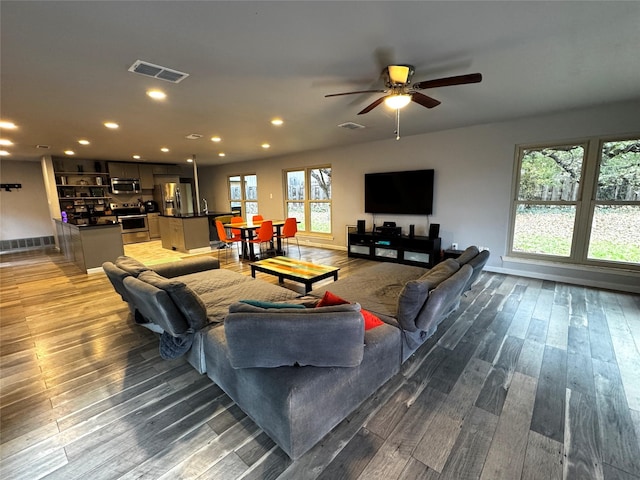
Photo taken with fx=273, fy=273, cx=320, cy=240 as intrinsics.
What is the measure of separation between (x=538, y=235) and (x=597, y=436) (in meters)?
3.67

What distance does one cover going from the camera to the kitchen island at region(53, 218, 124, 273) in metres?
5.03

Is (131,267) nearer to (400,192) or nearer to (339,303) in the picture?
(339,303)

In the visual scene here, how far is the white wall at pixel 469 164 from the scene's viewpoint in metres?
3.95

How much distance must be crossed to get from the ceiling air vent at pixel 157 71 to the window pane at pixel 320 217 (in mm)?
4893

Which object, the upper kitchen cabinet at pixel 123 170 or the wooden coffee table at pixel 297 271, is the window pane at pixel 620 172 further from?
the upper kitchen cabinet at pixel 123 170

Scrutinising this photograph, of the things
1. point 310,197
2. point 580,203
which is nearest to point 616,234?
point 580,203

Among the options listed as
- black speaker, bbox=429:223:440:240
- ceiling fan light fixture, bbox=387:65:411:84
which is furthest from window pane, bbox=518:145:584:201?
ceiling fan light fixture, bbox=387:65:411:84

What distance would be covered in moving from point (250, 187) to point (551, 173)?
7.83 m

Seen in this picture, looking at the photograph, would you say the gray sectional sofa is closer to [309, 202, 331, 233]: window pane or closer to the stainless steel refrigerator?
[309, 202, 331, 233]: window pane

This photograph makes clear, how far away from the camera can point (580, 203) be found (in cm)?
407

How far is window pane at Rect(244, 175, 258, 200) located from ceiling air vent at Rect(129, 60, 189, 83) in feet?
20.6

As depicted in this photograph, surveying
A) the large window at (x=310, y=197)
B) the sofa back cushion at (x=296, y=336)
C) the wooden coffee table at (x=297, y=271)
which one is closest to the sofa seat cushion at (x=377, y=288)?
the wooden coffee table at (x=297, y=271)

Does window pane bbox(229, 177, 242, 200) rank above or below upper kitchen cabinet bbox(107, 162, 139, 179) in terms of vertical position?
below

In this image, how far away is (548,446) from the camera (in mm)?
1563
